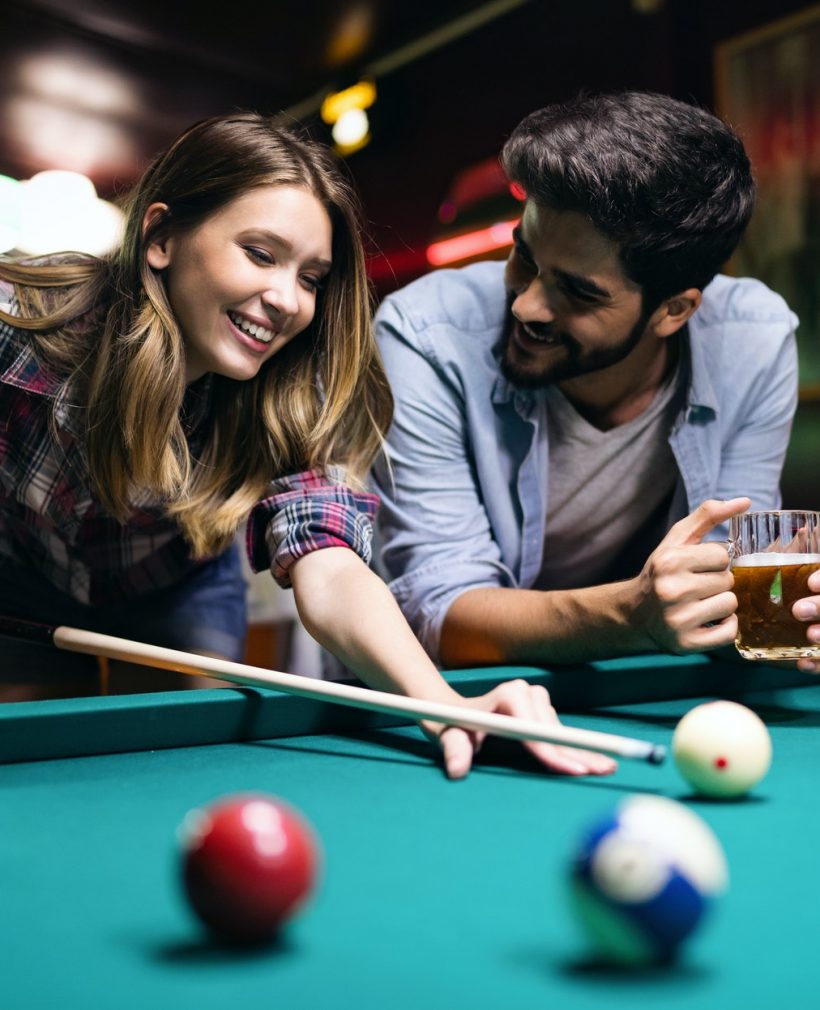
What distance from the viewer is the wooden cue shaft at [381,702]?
1.23 meters

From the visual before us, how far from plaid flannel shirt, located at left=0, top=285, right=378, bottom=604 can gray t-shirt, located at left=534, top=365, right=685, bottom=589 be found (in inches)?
26.0

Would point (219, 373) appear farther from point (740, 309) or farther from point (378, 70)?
point (378, 70)

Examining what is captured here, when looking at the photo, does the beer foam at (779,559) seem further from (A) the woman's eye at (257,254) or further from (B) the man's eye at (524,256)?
(A) the woman's eye at (257,254)

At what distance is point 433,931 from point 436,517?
1.60 meters

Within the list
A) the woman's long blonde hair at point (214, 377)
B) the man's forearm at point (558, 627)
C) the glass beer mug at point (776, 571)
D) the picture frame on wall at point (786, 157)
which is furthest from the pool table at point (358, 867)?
the picture frame on wall at point (786, 157)

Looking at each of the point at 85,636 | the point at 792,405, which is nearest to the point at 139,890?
the point at 85,636

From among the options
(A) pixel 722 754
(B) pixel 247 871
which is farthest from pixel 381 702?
(B) pixel 247 871

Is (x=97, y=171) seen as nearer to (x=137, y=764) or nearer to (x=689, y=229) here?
(x=689, y=229)

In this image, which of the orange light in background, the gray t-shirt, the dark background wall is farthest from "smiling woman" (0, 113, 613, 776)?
the orange light in background

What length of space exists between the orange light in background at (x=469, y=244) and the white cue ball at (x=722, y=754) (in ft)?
14.0

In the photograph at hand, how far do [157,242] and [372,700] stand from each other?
983 mm

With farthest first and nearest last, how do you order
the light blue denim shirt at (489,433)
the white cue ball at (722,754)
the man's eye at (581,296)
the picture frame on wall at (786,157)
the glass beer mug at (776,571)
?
1. the picture frame on wall at (786,157)
2. the light blue denim shirt at (489,433)
3. the man's eye at (581,296)
4. the glass beer mug at (776,571)
5. the white cue ball at (722,754)

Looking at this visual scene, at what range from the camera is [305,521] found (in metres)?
1.88

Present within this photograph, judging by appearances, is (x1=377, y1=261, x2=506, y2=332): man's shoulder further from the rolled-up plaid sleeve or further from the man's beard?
the rolled-up plaid sleeve
